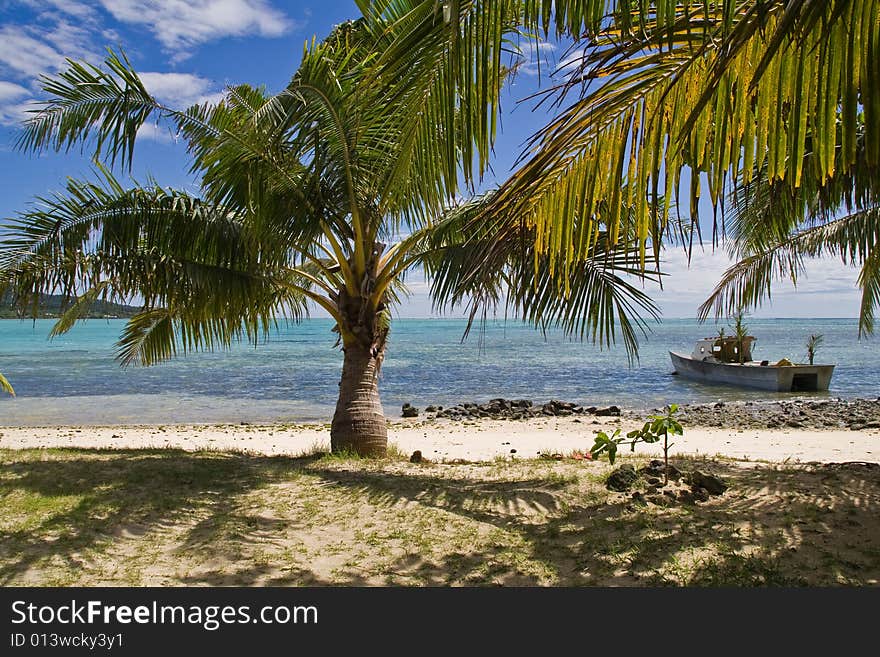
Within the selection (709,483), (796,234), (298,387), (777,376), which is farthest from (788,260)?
(298,387)

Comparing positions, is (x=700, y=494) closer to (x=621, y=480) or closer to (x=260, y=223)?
(x=621, y=480)

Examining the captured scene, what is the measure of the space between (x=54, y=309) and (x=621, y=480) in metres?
6.68

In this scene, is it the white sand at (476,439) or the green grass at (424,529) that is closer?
the green grass at (424,529)

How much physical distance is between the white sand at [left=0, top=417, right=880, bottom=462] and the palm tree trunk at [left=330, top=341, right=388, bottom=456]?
158 centimetres

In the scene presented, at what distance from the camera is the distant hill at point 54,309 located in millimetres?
7161

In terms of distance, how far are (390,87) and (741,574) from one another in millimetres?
→ 3382

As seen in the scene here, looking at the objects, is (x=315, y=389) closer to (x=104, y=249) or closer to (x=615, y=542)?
(x=104, y=249)

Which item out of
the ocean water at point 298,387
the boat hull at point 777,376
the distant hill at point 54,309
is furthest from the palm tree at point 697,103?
the boat hull at point 777,376

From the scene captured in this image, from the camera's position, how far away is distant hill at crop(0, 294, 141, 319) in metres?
7.16

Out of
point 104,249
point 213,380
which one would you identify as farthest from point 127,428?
point 213,380

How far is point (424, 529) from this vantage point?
196 inches

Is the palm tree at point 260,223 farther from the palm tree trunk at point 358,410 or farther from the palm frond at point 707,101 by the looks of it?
the palm frond at point 707,101

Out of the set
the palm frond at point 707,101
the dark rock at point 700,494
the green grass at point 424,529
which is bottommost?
the green grass at point 424,529

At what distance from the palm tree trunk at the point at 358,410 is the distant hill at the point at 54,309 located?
2.76m
